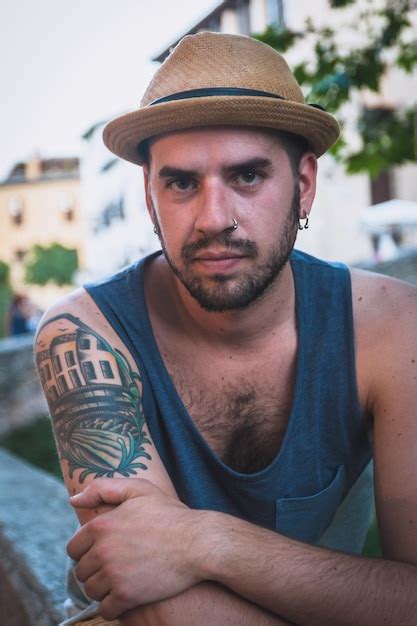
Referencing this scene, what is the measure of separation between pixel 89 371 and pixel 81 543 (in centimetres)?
46

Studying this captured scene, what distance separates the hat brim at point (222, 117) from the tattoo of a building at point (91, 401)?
567mm

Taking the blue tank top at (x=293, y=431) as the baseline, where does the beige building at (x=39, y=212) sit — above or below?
above

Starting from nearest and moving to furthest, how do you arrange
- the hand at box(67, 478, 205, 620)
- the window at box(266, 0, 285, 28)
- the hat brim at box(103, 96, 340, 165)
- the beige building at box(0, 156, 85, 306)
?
the hand at box(67, 478, 205, 620) → the hat brim at box(103, 96, 340, 165) → the window at box(266, 0, 285, 28) → the beige building at box(0, 156, 85, 306)

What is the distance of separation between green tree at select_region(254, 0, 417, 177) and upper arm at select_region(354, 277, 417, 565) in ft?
5.07

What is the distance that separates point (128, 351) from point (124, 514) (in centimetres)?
53

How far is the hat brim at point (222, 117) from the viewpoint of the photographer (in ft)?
6.79

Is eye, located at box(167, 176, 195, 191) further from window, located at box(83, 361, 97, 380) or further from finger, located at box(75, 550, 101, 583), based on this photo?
finger, located at box(75, 550, 101, 583)

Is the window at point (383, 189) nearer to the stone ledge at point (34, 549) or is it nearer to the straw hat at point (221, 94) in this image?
the stone ledge at point (34, 549)

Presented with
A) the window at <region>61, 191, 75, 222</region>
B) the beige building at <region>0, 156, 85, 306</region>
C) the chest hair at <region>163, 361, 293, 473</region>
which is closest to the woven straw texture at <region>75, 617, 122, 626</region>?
the chest hair at <region>163, 361, 293, 473</region>

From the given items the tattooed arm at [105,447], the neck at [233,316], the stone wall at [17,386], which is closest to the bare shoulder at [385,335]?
the neck at [233,316]

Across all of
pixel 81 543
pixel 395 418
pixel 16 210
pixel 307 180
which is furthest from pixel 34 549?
pixel 16 210

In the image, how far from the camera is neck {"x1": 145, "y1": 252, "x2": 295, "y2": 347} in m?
2.36

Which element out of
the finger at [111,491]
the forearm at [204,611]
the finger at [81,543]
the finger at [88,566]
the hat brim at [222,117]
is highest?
the hat brim at [222,117]

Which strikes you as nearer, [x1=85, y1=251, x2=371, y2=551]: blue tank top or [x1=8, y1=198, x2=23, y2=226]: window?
[x1=85, y1=251, x2=371, y2=551]: blue tank top
